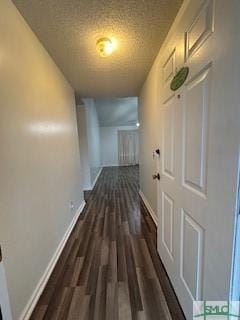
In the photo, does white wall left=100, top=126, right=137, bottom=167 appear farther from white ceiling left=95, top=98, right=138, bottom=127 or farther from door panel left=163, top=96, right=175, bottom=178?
door panel left=163, top=96, right=175, bottom=178

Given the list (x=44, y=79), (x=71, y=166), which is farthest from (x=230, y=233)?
(x=71, y=166)

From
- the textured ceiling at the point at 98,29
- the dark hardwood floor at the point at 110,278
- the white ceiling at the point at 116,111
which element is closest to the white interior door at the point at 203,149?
the dark hardwood floor at the point at 110,278

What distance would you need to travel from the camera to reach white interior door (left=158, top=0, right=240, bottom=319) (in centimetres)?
73

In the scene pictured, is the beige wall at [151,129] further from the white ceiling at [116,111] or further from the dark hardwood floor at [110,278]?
the white ceiling at [116,111]

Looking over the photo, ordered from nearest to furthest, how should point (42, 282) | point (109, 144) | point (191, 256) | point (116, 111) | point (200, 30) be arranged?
1. point (200, 30)
2. point (191, 256)
3. point (42, 282)
4. point (116, 111)
5. point (109, 144)

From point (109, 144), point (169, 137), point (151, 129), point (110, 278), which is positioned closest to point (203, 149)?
point (169, 137)

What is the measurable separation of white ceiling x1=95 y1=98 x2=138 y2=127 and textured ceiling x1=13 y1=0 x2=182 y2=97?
3.54 meters

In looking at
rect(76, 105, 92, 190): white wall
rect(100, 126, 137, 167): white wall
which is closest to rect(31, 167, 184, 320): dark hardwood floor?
rect(76, 105, 92, 190): white wall

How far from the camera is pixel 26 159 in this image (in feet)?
4.76

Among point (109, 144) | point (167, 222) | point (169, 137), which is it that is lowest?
point (167, 222)

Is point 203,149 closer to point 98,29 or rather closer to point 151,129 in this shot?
point 98,29

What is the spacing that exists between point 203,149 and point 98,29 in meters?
1.54

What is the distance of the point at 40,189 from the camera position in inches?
66.9

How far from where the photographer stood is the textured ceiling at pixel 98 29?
56.0 inches
